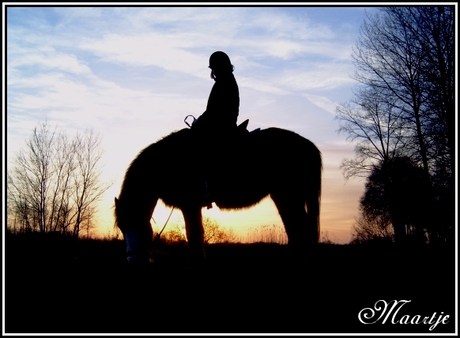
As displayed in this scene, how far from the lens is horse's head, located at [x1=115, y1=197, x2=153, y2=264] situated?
13.1 ft

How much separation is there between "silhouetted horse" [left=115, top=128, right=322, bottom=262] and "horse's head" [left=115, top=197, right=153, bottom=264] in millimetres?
90

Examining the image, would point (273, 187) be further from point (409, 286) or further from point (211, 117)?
point (409, 286)

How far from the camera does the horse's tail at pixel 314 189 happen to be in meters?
5.46

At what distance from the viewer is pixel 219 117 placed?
493cm

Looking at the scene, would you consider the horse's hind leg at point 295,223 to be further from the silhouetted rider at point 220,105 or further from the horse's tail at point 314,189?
the silhouetted rider at point 220,105

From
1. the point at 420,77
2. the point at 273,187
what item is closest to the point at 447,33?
the point at 420,77

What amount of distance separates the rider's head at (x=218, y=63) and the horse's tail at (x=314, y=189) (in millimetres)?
1944

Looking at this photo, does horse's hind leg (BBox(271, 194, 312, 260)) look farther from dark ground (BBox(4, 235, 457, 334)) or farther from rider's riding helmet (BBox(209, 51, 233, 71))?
rider's riding helmet (BBox(209, 51, 233, 71))

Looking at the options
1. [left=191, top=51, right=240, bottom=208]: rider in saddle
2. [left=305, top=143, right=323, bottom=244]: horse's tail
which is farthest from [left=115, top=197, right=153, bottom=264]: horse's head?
[left=305, top=143, right=323, bottom=244]: horse's tail

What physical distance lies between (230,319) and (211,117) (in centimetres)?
287

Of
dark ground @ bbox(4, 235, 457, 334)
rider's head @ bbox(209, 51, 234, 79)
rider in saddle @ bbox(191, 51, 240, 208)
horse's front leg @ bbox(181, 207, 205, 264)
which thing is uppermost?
Result: rider's head @ bbox(209, 51, 234, 79)

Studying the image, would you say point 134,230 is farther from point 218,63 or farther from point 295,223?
point 218,63

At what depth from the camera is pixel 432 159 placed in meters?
14.5

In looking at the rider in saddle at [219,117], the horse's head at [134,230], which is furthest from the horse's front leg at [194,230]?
the horse's head at [134,230]
